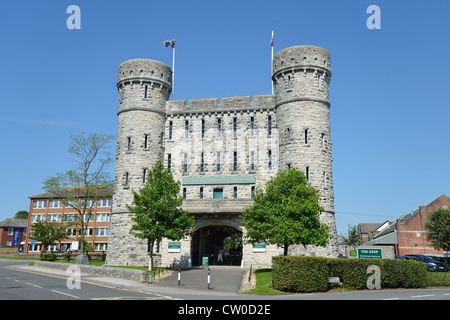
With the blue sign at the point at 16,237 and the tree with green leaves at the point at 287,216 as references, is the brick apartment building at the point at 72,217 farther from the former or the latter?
the tree with green leaves at the point at 287,216

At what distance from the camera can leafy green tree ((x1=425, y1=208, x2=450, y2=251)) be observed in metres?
40.1

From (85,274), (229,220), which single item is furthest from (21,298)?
(229,220)

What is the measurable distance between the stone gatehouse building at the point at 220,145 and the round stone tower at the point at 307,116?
0.30ft

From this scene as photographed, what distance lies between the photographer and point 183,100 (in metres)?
39.7

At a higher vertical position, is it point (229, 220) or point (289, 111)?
point (289, 111)

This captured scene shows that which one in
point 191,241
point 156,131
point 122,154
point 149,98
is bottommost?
point 191,241

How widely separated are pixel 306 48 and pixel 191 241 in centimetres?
2149

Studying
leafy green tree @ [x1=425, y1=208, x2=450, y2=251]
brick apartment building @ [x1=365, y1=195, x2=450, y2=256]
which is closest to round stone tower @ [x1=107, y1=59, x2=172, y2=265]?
leafy green tree @ [x1=425, y1=208, x2=450, y2=251]

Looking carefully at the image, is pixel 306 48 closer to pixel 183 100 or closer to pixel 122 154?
pixel 183 100

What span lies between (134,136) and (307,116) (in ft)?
55.9

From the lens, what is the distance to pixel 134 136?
37625 millimetres

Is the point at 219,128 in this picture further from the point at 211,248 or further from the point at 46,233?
the point at 46,233

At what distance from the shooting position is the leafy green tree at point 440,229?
40062 millimetres

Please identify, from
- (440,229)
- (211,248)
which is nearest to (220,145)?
(211,248)
